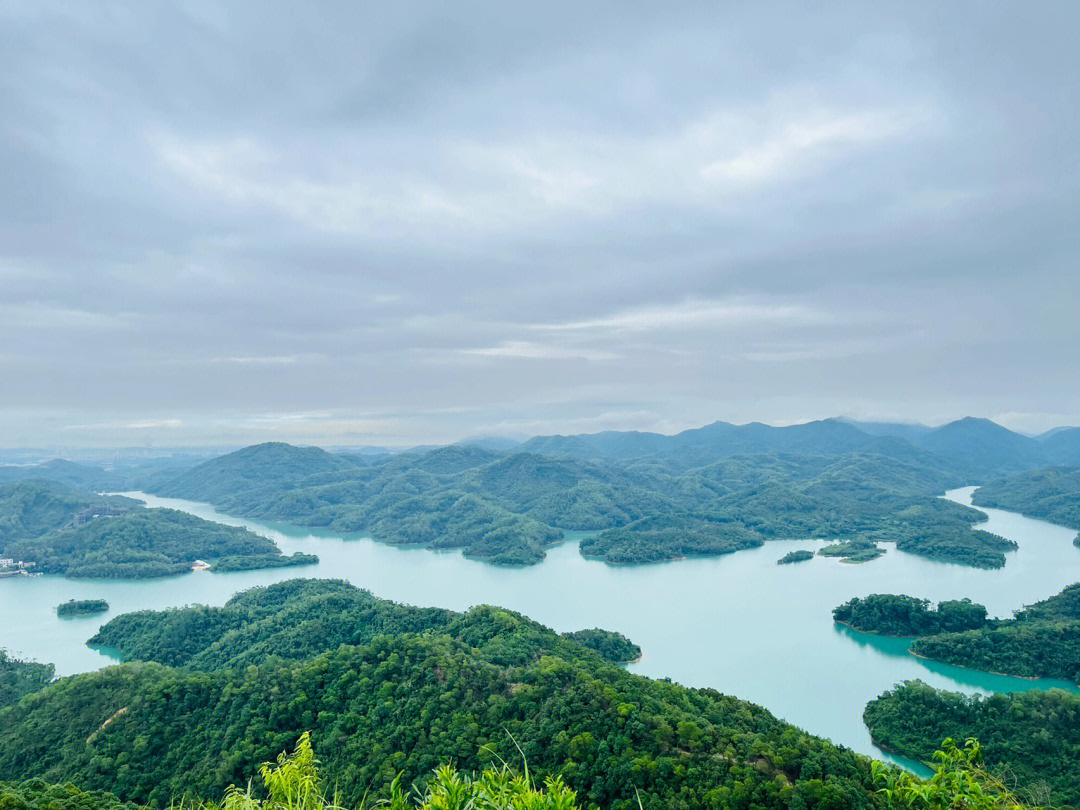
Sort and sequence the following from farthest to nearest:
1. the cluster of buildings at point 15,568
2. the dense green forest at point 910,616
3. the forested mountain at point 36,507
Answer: the forested mountain at point 36,507 → the cluster of buildings at point 15,568 → the dense green forest at point 910,616

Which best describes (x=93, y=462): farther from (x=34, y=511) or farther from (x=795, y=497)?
(x=795, y=497)

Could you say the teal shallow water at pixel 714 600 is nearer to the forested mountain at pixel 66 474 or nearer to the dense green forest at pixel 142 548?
the dense green forest at pixel 142 548

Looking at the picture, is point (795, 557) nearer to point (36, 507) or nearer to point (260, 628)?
point (260, 628)

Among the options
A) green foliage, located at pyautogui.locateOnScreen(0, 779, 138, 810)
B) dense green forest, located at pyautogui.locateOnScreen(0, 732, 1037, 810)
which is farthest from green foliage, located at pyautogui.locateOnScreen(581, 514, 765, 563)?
dense green forest, located at pyautogui.locateOnScreen(0, 732, 1037, 810)

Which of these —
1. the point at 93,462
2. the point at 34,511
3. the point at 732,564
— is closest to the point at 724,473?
Answer: the point at 732,564

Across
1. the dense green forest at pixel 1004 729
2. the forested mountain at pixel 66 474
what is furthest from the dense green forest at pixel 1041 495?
the forested mountain at pixel 66 474

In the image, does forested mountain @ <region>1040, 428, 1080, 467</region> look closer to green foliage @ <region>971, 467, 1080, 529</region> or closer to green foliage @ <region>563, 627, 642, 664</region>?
green foliage @ <region>971, 467, 1080, 529</region>
